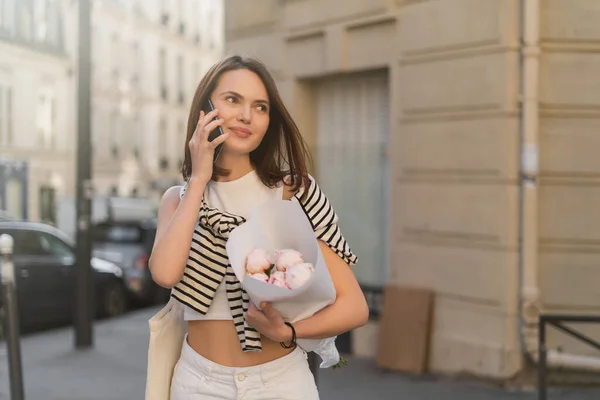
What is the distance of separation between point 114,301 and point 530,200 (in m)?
8.36

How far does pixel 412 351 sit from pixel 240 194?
5.47 meters

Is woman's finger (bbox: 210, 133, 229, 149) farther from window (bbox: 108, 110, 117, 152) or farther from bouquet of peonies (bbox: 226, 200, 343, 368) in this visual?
window (bbox: 108, 110, 117, 152)

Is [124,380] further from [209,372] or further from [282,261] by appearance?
[282,261]

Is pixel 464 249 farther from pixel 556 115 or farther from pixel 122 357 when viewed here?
pixel 122 357

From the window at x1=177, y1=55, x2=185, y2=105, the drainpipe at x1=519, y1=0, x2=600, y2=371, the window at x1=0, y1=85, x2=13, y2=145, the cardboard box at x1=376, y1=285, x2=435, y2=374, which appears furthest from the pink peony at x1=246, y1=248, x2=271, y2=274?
the window at x1=177, y1=55, x2=185, y2=105

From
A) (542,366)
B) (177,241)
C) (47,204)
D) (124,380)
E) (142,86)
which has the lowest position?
(124,380)

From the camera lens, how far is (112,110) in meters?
40.4

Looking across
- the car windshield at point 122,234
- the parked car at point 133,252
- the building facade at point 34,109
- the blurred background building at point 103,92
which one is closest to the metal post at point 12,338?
the parked car at point 133,252

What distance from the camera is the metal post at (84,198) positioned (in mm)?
9414

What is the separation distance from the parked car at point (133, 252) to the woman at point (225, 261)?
12259 millimetres

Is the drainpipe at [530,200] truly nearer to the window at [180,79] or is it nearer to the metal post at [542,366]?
the metal post at [542,366]

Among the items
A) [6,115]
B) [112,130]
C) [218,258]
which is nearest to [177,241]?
[218,258]

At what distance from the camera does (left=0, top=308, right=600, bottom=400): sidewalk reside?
270 inches

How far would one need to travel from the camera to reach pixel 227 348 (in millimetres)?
2391
